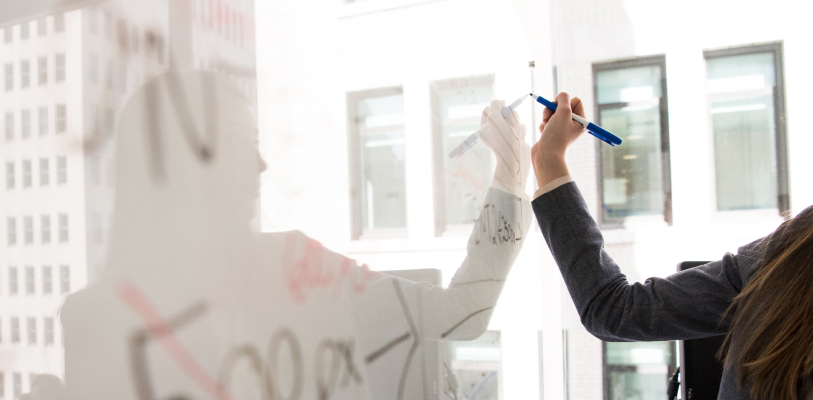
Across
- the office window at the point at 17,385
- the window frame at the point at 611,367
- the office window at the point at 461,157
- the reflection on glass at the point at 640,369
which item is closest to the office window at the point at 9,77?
the office window at the point at 17,385

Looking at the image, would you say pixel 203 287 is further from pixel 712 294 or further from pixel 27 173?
pixel 712 294

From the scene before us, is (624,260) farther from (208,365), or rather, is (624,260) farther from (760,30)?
(208,365)

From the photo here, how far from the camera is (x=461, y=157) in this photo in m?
0.68

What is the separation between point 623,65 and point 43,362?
107 inches

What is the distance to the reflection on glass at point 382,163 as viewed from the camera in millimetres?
415

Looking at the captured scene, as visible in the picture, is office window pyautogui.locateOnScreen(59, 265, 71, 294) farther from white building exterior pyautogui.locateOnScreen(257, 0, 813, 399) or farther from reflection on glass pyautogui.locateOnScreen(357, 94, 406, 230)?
reflection on glass pyautogui.locateOnScreen(357, 94, 406, 230)

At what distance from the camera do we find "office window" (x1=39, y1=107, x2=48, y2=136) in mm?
192

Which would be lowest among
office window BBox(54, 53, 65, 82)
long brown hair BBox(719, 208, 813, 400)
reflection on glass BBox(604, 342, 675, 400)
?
reflection on glass BBox(604, 342, 675, 400)

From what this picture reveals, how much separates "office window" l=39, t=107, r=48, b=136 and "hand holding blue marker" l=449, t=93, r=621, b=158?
1.58 feet

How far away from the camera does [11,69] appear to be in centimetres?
19

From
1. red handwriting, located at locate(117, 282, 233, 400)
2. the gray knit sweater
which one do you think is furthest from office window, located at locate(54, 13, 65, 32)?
the gray knit sweater

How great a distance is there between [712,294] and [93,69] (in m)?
0.67

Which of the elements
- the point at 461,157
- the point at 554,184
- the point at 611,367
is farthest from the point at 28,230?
the point at 611,367

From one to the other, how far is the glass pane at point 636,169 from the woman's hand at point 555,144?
188 centimetres
